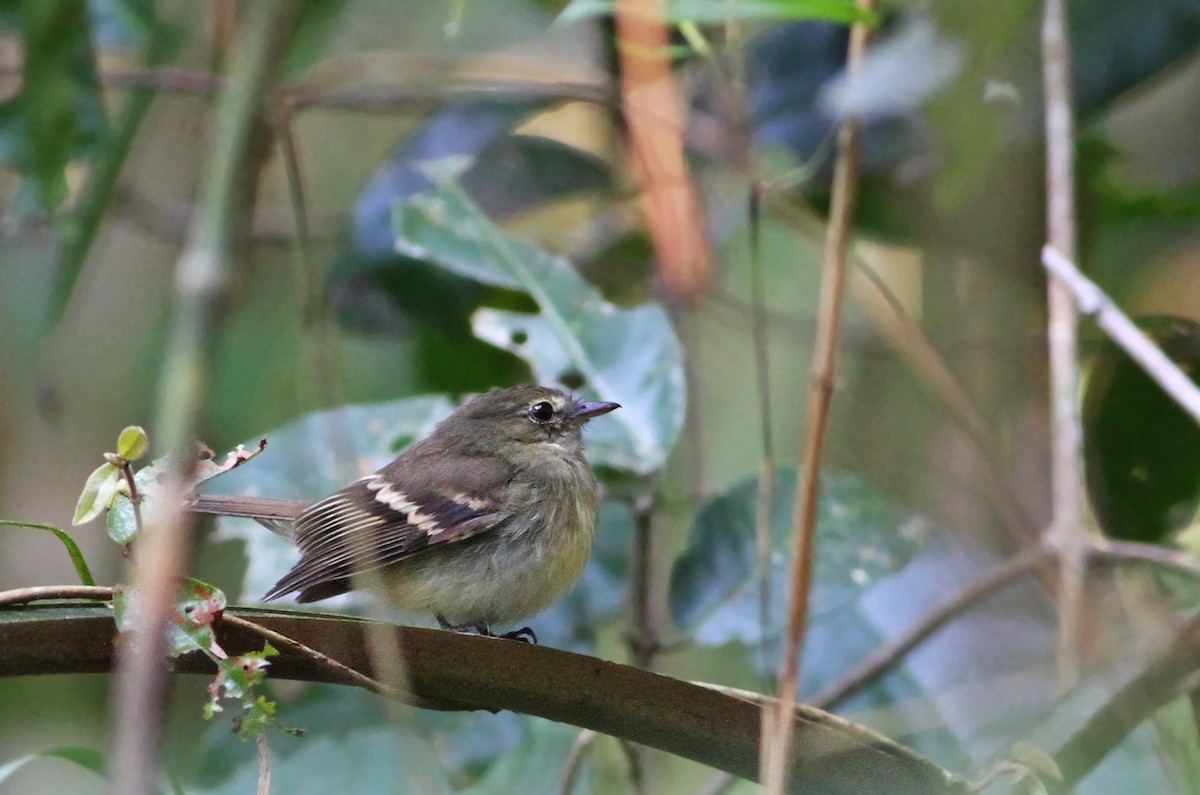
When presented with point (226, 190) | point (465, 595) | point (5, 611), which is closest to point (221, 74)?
point (465, 595)

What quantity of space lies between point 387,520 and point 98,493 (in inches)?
66.4

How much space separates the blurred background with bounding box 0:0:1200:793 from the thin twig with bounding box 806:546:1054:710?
0.15 meters

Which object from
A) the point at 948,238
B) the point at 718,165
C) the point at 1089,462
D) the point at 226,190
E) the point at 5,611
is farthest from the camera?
the point at 718,165

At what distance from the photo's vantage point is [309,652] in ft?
5.37

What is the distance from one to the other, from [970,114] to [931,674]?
1.62 m

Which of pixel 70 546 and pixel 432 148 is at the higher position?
pixel 432 148

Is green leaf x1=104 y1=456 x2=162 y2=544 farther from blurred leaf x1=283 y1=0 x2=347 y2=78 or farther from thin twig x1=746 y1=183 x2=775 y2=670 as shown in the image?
blurred leaf x1=283 y1=0 x2=347 y2=78

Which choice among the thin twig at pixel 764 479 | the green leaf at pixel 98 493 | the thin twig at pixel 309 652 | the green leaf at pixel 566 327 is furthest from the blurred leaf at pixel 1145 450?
the green leaf at pixel 98 493

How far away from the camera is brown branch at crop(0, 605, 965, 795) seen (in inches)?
64.4

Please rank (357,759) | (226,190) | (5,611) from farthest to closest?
1. (357,759)
2. (226,190)
3. (5,611)

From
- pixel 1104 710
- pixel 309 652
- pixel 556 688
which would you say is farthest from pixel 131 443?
pixel 1104 710

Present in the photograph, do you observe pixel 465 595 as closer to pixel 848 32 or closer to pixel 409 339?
pixel 409 339

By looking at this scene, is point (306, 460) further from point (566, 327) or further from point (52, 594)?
point (52, 594)

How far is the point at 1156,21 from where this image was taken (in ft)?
12.2
